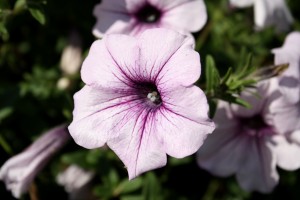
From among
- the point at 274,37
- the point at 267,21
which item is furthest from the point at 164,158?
the point at 274,37

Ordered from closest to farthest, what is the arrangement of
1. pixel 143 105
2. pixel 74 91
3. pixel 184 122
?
pixel 184 122
pixel 143 105
pixel 74 91

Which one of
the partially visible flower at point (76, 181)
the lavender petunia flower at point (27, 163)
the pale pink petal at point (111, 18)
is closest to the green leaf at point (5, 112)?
the lavender petunia flower at point (27, 163)

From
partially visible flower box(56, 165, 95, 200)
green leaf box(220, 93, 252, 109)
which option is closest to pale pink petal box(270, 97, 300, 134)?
green leaf box(220, 93, 252, 109)

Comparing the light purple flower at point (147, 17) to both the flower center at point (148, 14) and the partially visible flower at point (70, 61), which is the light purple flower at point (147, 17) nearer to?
the flower center at point (148, 14)

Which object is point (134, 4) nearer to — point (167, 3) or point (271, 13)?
point (167, 3)

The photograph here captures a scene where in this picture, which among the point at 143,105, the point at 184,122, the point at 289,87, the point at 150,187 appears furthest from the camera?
the point at 150,187

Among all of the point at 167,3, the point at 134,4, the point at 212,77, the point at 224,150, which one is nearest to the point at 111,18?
the point at 134,4

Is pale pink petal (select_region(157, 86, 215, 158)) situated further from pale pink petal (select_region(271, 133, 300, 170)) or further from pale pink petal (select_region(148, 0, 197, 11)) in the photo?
pale pink petal (select_region(271, 133, 300, 170))
